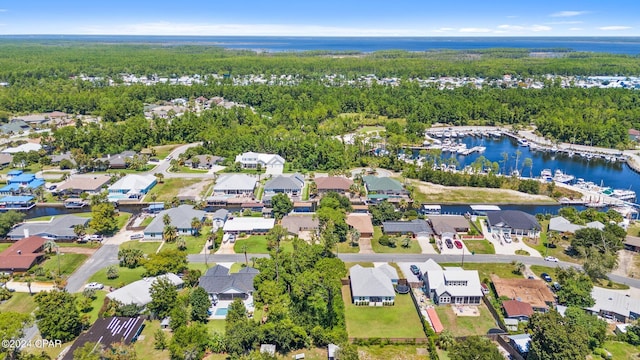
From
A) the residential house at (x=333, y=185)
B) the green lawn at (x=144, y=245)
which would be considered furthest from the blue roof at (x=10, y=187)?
the residential house at (x=333, y=185)

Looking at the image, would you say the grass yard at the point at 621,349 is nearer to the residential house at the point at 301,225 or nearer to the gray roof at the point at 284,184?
the residential house at the point at 301,225

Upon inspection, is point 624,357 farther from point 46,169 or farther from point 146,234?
point 46,169

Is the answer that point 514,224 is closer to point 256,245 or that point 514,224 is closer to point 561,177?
point 561,177

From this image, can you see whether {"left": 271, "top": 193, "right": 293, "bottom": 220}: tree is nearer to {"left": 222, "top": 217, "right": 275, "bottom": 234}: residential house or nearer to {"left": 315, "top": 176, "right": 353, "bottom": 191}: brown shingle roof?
{"left": 222, "top": 217, "right": 275, "bottom": 234}: residential house

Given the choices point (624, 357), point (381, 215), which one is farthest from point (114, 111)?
point (624, 357)

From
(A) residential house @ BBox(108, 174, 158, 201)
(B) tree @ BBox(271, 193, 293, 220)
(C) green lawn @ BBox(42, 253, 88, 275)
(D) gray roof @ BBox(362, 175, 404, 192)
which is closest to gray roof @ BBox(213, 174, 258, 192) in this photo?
(B) tree @ BBox(271, 193, 293, 220)

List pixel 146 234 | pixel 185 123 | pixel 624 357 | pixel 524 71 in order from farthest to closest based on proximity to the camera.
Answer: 1. pixel 524 71
2. pixel 185 123
3. pixel 146 234
4. pixel 624 357
